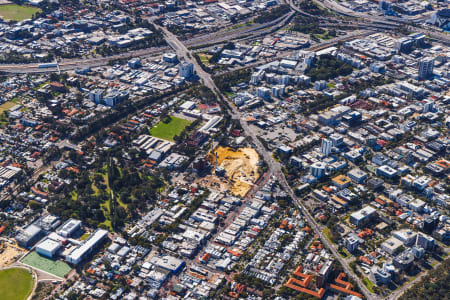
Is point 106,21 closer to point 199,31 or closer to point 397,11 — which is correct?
point 199,31

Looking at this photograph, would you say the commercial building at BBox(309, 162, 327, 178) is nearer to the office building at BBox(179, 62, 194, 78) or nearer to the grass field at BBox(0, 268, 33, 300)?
the office building at BBox(179, 62, 194, 78)

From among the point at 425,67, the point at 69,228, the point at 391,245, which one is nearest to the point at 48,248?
the point at 69,228

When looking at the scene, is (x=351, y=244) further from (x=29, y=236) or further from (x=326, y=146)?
(x=29, y=236)

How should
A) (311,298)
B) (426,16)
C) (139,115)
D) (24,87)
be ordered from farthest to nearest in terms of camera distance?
(426,16) < (24,87) < (139,115) < (311,298)

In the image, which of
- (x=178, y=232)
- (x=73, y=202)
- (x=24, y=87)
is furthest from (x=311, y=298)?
(x=24, y=87)

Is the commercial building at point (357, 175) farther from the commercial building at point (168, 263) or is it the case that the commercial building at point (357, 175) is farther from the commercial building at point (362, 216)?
the commercial building at point (168, 263)

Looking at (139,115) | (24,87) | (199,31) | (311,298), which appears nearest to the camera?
(311,298)

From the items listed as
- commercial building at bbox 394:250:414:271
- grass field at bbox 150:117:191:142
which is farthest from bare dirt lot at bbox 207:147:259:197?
commercial building at bbox 394:250:414:271
